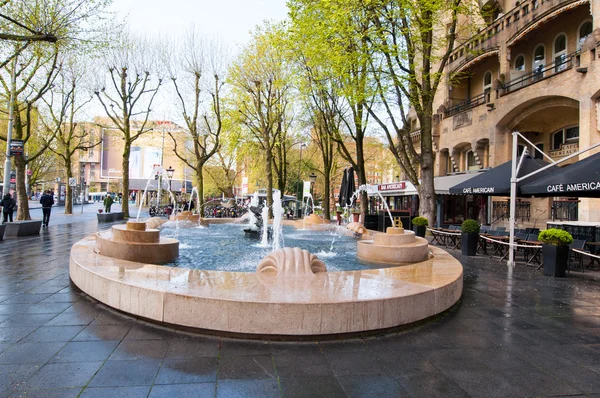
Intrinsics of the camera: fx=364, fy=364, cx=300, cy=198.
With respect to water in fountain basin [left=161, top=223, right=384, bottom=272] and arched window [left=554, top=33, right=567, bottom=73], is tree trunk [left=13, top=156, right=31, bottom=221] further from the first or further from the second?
arched window [left=554, top=33, right=567, bottom=73]

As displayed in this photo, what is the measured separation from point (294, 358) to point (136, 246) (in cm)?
434

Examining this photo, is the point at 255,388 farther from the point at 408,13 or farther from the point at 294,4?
the point at 294,4

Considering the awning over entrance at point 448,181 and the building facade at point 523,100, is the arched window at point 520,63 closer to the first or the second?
the building facade at point 523,100

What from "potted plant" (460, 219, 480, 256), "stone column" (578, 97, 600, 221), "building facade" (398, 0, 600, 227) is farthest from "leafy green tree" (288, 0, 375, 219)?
"stone column" (578, 97, 600, 221)

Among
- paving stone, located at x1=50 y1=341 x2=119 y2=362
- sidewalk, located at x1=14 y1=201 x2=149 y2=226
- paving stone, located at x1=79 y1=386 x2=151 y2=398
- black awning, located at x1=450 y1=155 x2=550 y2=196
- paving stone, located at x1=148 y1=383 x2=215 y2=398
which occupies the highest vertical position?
black awning, located at x1=450 y1=155 x2=550 y2=196

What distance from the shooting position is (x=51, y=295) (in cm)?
545

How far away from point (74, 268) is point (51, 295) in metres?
0.59

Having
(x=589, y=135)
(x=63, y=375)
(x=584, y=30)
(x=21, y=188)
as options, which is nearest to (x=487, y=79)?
(x=584, y=30)

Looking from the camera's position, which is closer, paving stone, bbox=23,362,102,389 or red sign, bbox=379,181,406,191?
paving stone, bbox=23,362,102,389

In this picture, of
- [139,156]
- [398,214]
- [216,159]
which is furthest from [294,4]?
[139,156]

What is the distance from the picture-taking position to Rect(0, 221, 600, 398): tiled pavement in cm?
295

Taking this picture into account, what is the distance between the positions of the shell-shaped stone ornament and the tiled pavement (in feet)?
4.70

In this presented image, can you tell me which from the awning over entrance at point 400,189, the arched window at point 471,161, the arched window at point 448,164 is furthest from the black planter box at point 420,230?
the arched window at point 448,164

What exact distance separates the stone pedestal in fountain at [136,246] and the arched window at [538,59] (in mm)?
20426
